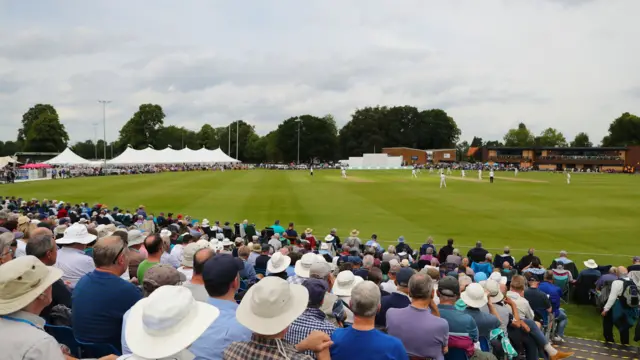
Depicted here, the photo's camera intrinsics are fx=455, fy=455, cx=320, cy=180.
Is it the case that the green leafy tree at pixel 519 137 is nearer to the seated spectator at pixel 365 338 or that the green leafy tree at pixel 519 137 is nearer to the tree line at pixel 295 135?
the tree line at pixel 295 135

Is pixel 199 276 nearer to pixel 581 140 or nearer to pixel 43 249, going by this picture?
pixel 43 249

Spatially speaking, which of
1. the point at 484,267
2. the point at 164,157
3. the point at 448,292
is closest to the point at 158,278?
the point at 448,292

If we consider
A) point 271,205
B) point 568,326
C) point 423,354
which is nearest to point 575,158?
point 271,205

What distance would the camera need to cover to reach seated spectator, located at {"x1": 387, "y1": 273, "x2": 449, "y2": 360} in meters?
4.25

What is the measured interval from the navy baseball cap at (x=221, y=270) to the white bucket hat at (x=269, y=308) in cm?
68

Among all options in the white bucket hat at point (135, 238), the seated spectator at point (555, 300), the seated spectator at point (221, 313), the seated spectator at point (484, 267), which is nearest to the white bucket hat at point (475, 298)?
the seated spectator at point (221, 313)

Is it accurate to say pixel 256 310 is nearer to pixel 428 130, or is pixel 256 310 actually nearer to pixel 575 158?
pixel 575 158

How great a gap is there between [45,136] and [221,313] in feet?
394

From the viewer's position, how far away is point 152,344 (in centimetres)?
311

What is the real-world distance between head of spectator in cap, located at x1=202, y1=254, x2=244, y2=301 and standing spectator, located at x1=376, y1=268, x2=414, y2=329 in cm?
199

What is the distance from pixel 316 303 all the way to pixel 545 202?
31.6 m

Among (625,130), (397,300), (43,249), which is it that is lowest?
(397,300)

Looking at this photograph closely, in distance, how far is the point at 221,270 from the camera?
4090 millimetres

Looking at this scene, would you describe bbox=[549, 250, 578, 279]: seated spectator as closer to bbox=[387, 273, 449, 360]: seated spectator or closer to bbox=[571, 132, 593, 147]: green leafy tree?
bbox=[387, 273, 449, 360]: seated spectator
